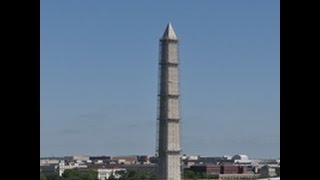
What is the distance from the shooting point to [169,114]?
14.5 meters

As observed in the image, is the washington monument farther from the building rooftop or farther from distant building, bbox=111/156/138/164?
distant building, bbox=111/156/138/164

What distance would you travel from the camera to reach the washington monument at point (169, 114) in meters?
14.5

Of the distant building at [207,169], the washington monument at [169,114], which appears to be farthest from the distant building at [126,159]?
the distant building at [207,169]

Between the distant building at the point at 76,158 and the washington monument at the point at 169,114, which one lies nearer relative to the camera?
the washington monument at the point at 169,114

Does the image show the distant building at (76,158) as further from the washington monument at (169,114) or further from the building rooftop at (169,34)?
the building rooftop at (169,34)

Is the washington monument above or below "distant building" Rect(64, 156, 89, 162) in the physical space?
above

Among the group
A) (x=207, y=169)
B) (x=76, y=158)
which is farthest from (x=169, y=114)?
(x=76, y=158)

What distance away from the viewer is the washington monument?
14.5m

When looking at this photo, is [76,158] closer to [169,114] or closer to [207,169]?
[169,114]

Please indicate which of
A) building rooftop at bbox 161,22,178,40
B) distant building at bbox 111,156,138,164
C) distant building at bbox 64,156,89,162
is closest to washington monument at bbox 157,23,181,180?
building rooftop at bbox 161,22,178,40

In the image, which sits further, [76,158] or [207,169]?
[76,158]
